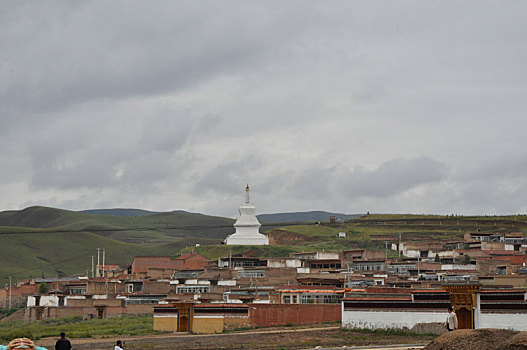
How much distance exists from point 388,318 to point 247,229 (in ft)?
229

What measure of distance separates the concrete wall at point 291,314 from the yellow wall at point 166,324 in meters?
5.32

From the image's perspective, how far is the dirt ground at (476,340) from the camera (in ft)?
74.1

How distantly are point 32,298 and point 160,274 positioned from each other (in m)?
13.5

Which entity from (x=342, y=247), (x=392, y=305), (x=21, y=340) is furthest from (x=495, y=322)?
(x=342, y=247)

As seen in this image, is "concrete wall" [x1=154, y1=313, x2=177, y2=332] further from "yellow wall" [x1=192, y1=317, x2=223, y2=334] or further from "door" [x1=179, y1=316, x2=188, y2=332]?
"yellow wall" [x1=192, y1=317, x2=223, y2=334]

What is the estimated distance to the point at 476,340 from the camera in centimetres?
2331

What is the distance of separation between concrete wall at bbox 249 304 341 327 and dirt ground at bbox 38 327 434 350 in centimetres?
291

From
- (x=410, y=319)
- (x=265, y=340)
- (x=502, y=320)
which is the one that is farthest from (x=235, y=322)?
(x=502, y=320)

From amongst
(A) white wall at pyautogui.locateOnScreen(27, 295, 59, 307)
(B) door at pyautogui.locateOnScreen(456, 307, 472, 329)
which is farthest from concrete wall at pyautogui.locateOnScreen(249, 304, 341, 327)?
(A) white wall at pyautogui.locateOnScreen(27, 295, 59, 307)

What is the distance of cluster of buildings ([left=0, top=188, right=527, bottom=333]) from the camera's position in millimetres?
44312

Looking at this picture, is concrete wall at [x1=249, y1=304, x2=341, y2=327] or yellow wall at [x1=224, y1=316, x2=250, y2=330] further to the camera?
concrete wall at [x1=249, y1=304, x2=341, y2=327]

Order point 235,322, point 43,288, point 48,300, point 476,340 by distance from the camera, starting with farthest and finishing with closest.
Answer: point 43,288, point 48,300, point 235,322, point 476,340

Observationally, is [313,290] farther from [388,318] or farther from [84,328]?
[84,328]

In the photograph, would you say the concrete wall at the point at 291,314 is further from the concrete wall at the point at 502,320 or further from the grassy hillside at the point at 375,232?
the grassy hillside at the point at 375,232
